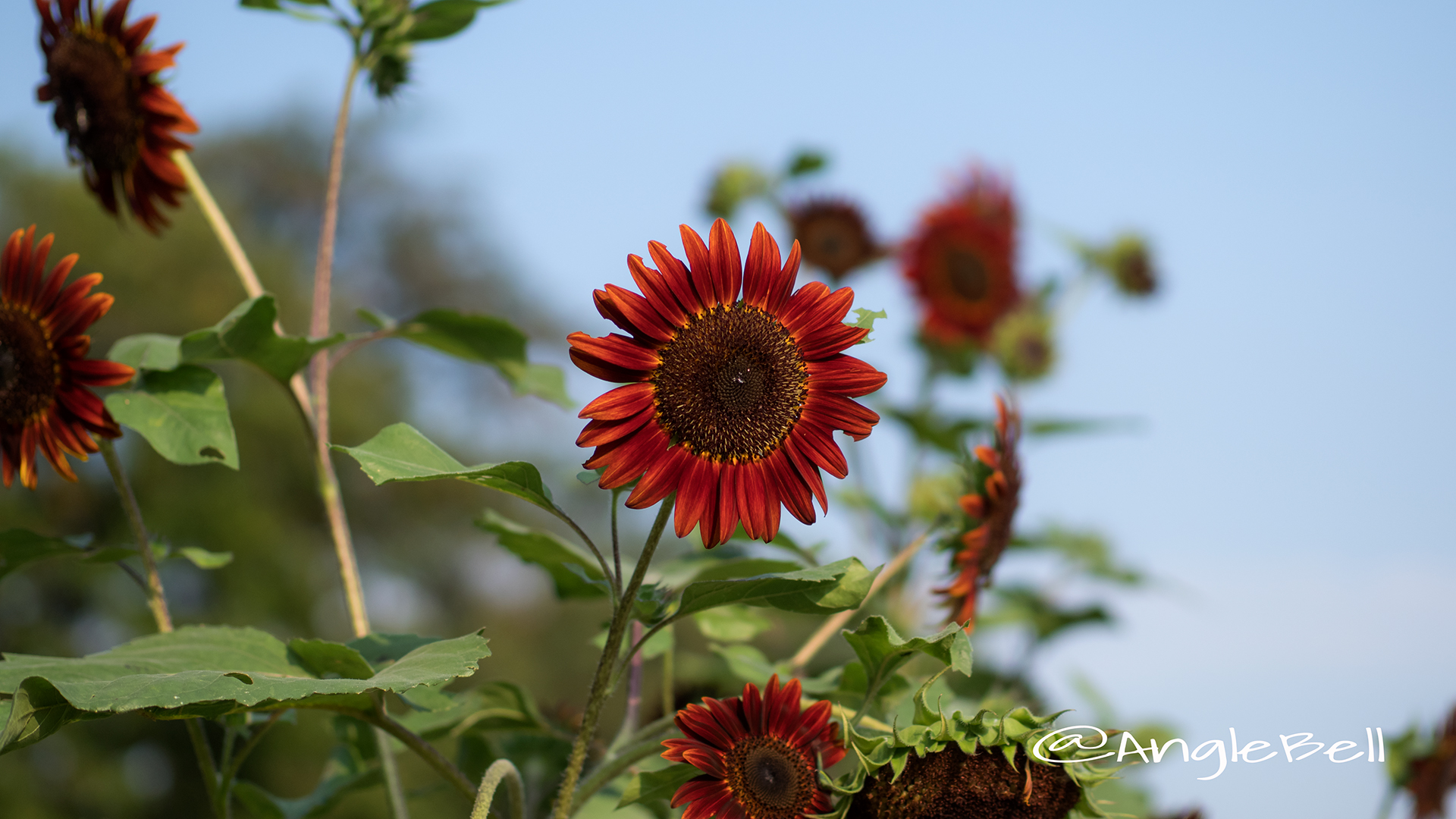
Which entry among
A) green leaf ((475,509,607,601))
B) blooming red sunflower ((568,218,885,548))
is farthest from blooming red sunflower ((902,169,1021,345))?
blooming red sunflower ((568,218,885,548))

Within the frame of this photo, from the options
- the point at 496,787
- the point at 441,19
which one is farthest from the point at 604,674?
the point at 441,19

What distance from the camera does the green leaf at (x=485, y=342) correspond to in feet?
2.68

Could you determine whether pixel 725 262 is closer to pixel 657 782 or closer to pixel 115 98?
pixel 657 782

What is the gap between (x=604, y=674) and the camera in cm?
51

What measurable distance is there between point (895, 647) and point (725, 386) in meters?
0.14

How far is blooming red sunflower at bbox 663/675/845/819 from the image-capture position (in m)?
0.51

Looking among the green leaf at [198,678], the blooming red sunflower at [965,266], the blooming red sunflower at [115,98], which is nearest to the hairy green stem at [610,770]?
the green leaf at [198,678]

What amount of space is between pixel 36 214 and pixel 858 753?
7754 mm

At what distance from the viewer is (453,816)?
570 centimetres

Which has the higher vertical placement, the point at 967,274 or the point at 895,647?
the point at 967,274

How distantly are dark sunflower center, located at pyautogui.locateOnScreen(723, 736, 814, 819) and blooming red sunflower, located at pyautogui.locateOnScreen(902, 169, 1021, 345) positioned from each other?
37.7 inches

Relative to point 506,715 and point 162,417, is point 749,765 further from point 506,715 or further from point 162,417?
point 162,417

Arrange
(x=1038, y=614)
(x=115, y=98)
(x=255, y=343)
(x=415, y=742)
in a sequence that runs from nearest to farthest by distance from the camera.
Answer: (x=415, y=742), (x=255, y=343), (x=115, y=98), (x=1038, y=614)

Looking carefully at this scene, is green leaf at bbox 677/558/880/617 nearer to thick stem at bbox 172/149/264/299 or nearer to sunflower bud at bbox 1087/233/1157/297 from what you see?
thick stem at bbox 172/149/264/299
